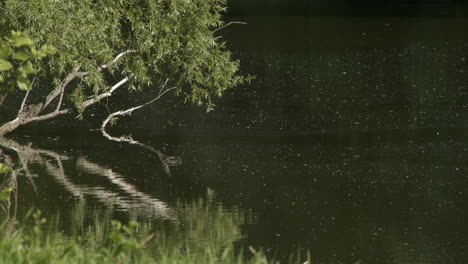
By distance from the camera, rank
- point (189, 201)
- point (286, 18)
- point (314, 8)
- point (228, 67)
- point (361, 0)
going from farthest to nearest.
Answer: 1. point (361, 0)
2. point (314, 8)
3. point (286, 18)
4. point (228, 67)
5. point (189, 201)

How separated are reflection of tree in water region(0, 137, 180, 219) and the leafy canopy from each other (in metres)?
1.22

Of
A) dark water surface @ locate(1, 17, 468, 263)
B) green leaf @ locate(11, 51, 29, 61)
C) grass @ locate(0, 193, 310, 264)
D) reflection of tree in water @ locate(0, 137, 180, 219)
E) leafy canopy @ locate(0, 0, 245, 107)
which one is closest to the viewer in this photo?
green leaf @ locate(11, 51, 29, 61)

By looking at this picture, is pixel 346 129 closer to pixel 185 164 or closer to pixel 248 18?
pixel 185 164

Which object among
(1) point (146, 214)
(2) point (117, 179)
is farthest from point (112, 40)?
(1) point (146, 214)

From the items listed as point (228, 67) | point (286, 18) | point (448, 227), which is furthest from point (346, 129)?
point (286, 18)

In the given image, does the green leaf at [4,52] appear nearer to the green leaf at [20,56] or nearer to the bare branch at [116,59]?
the green leaf at [20,56]

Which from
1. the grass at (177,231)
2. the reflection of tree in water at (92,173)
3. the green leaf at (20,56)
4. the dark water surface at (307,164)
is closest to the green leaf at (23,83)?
the green leaf at (20,56)

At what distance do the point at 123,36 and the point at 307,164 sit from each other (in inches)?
158

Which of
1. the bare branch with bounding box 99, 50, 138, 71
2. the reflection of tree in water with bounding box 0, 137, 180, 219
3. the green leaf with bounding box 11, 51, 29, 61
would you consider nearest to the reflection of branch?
the reflection of tree in water with bounding box 0, 137, 180, 219

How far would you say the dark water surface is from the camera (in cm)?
1438

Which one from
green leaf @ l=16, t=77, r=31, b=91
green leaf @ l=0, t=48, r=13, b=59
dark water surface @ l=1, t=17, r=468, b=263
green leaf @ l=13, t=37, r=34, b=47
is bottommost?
dark water surface @ l=1, t=17, r=468, b=263

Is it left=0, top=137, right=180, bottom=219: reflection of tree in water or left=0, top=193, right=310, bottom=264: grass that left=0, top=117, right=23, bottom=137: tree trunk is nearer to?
left=0, top=137, right=180, bottom=219: reflection of tree in water

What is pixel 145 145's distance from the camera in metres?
20.6

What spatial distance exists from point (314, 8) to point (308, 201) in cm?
4472
